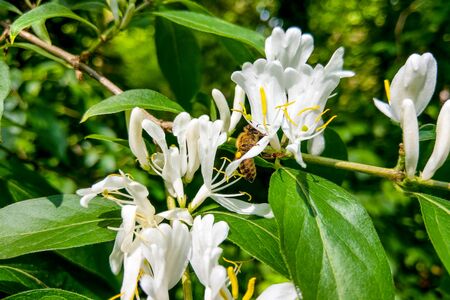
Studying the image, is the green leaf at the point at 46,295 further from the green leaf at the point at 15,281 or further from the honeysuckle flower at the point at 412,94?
the honeysuckle flower at the point at 412,94

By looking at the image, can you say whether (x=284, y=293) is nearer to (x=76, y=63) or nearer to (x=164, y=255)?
(x=164, y=255)

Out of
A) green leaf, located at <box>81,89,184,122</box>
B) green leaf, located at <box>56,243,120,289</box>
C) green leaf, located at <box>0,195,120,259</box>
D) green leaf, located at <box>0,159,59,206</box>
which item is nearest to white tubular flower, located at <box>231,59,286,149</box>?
green leaf, located at <box>81,89,184,122</box>

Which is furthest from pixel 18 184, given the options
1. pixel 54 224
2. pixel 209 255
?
pixel 209 255

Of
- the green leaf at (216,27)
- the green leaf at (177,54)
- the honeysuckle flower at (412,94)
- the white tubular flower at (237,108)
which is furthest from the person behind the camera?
the green leaf at (177,54)

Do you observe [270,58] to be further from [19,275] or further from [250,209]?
→ [19,275]

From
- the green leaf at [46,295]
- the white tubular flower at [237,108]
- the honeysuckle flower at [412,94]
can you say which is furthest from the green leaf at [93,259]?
the honeysuckle flower at [412,94]

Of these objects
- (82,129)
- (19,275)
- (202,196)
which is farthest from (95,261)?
(82,129)

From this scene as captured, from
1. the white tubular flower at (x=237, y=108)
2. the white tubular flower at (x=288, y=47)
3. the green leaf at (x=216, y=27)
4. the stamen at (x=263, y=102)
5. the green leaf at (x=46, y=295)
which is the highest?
the white tubular flower at (x=288, y=47)
